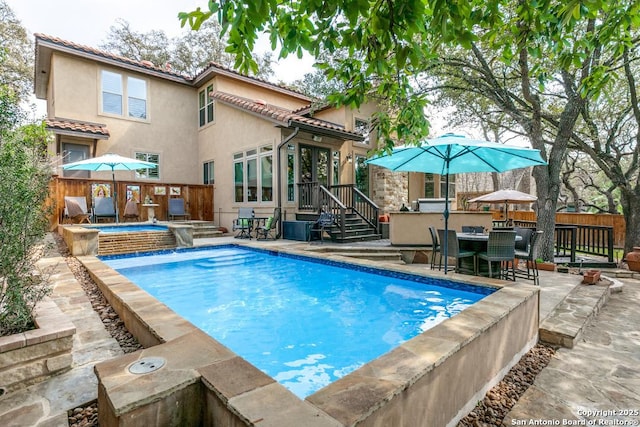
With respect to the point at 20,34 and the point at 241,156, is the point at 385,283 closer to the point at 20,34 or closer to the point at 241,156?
the point at 241,156

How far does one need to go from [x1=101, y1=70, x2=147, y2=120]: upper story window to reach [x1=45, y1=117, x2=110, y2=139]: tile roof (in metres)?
0.99

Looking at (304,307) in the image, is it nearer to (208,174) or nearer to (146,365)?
(146,365)

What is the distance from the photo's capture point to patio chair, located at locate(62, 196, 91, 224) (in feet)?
33.3

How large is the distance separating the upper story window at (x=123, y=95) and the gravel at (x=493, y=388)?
1099cm

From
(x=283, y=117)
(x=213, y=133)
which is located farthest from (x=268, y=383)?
(x=213, y=133)

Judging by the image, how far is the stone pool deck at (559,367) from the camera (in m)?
2.13

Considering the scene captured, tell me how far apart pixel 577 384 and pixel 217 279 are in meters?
5.67

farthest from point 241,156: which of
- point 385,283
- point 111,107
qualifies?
point 385,283

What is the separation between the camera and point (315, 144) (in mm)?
11539

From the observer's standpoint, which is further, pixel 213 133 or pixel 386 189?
pixel 386 189

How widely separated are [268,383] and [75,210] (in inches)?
448

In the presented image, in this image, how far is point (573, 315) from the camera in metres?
4.30

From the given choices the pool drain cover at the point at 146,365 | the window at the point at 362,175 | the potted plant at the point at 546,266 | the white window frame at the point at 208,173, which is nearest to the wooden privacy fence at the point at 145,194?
the white window frame at the point at 208,173

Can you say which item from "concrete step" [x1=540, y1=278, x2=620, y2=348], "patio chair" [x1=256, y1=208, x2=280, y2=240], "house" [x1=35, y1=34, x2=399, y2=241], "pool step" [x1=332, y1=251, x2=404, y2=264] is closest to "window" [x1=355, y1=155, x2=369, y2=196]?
"house" [x1=35, y1=34, x2=399, y2=241]
